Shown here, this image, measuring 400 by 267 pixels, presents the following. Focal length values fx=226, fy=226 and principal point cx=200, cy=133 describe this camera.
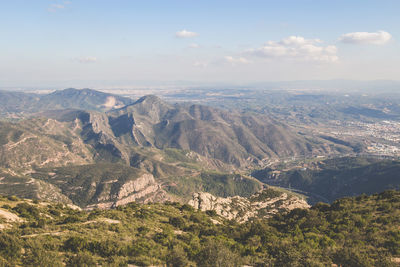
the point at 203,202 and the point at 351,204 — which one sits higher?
the point at 351,204

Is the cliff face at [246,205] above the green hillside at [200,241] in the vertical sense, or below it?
below

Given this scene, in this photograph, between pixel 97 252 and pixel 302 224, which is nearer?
pixel 97 252

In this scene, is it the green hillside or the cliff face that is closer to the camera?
the green hillside

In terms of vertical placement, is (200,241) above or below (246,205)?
above

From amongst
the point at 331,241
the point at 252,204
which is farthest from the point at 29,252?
the point at 252,204

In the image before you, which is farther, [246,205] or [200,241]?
[246,205]

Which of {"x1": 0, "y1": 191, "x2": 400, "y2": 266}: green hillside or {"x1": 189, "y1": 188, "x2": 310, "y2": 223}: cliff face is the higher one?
{"x1": 0, "y1": 191, "x2": 400, "y2": 266}: green hillside

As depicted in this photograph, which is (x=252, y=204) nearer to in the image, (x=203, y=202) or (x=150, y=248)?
(x=203, y=202)

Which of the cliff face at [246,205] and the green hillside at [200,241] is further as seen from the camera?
the cliff face at [246,205]
